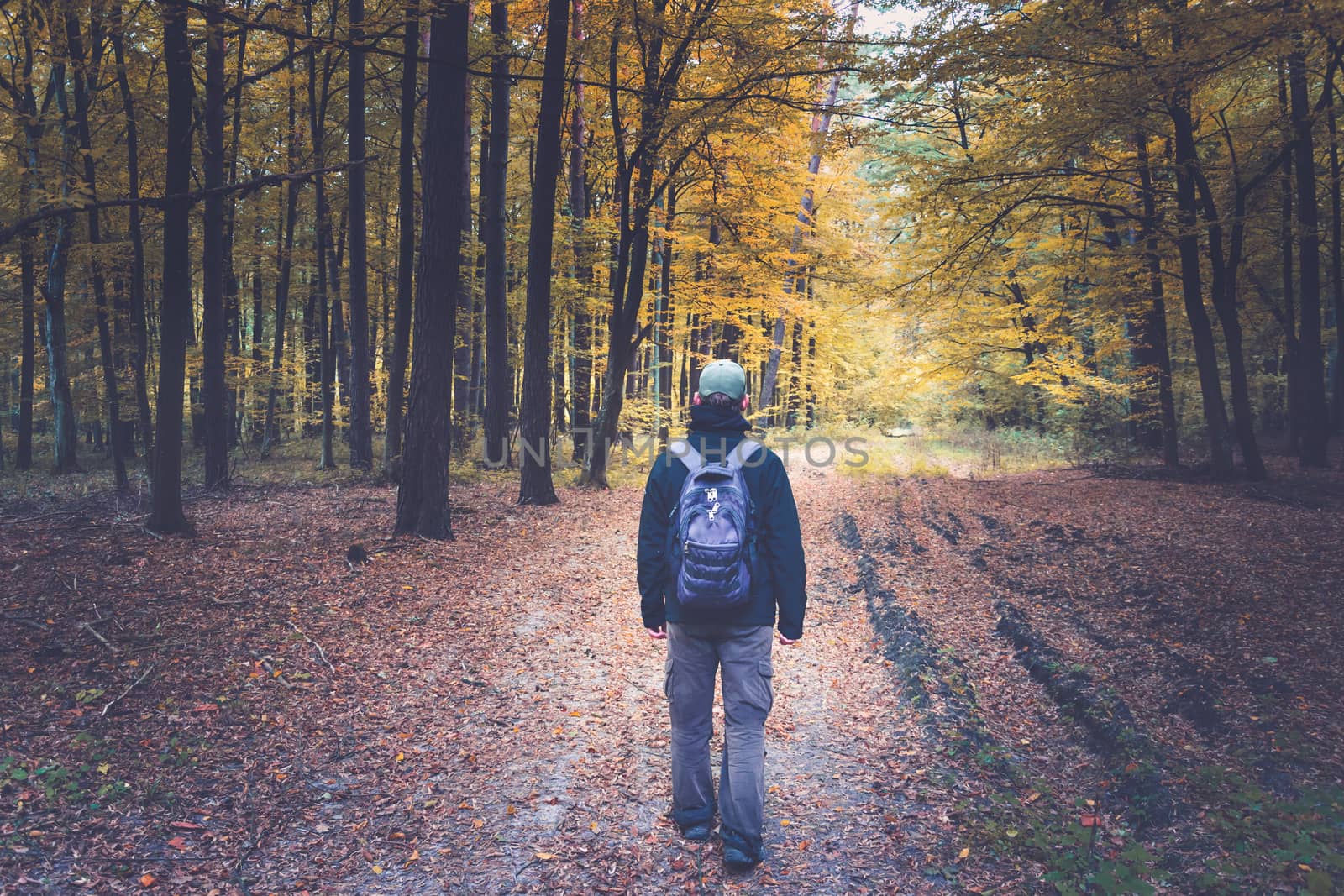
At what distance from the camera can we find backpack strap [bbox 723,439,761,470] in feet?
11.7

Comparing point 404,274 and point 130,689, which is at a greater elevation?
point 404,274

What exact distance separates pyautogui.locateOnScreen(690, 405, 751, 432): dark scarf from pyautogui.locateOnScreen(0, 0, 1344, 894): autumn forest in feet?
7.18

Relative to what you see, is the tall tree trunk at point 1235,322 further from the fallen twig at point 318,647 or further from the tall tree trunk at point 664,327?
the fallen twig at point 318,647

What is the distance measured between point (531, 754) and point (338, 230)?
20691 mm

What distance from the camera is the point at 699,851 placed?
143 inches

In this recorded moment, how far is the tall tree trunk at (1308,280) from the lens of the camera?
35.2 ft

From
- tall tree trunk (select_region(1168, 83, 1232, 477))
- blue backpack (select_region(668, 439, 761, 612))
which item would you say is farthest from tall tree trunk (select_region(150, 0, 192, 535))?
tall tree trunk (select_region(1168, 83, 1232, 477))

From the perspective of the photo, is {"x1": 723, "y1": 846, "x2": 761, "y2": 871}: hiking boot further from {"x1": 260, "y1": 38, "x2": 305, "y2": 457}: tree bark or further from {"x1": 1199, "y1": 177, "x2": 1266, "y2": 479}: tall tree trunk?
{"x1": 260, "y1": 38, "x2": 305, "y2": 457}: tree bark

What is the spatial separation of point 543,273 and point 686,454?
8895 millimetres

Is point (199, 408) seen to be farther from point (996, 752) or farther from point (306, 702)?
point (996, 752)

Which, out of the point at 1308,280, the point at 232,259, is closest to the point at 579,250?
the point at 232,259

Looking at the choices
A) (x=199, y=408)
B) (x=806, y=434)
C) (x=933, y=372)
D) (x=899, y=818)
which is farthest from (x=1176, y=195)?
(x=199, y=408)

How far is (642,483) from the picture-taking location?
15992 millimetres

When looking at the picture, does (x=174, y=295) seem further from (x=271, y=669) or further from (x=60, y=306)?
(x=60, y=306)
